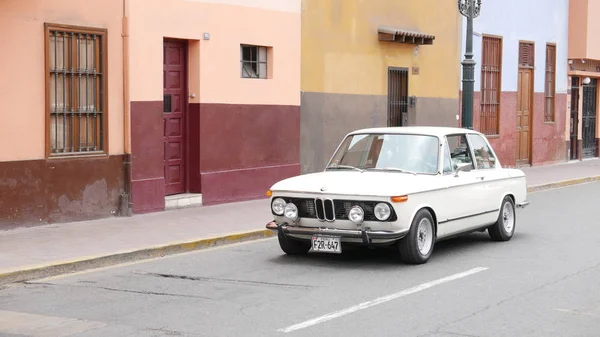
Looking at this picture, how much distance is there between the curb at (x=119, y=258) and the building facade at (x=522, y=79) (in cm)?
1358

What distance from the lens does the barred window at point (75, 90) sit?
45.9ft

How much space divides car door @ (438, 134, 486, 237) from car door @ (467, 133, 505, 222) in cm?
10

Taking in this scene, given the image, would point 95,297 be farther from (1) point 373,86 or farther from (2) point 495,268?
(1) point 373,86

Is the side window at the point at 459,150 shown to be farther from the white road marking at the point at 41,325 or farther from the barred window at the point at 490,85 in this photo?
the barred window at the point at 490,85

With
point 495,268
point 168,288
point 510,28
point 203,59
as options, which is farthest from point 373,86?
point 168,288

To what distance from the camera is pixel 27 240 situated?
12539mm

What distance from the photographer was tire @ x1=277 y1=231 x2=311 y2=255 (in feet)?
38.1

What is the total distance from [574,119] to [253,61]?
16982 millimetres

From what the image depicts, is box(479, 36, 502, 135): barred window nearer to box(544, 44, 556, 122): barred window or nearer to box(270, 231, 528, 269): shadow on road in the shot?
box(544, 44, 556, 122): barred window

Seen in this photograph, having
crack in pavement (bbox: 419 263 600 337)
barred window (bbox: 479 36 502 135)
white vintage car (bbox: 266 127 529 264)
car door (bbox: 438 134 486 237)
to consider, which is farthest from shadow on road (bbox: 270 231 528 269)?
barred window (bbox: 479 36 502 135)

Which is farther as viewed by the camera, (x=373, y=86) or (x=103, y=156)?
(x=373, y=86)

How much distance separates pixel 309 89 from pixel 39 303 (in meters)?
11.2

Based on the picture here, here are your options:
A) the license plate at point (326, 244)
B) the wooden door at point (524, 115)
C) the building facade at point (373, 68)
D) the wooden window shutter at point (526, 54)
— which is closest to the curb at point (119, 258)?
the license plate at point (326, 244)

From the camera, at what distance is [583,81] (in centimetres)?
3200
